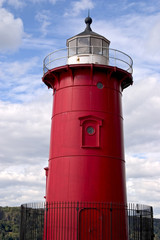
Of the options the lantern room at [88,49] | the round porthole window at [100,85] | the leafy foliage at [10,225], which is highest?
the lantern room at [88,49]

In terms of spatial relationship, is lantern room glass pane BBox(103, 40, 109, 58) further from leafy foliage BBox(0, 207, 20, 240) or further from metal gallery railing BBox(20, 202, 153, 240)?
leafy foliage BBox(0, 207, 20, 240)

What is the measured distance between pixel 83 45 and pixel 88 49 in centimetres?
35

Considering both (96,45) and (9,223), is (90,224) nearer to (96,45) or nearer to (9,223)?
(96,45)

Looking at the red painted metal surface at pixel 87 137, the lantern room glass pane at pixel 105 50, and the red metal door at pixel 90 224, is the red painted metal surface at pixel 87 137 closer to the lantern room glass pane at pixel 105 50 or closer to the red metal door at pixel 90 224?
the red metal door at pixel 90 224

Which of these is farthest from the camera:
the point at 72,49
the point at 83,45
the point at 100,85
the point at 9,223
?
the point at 9,223

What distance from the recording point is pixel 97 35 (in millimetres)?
18375

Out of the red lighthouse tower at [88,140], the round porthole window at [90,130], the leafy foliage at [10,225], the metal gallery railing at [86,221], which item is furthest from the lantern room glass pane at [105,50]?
the leafy foliage at [10,225]

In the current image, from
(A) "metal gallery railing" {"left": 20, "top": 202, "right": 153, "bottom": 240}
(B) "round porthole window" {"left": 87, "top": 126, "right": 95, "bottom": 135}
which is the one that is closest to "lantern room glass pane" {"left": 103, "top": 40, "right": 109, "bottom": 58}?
(B) "round porthole window" {"left": 87, "top": 126, "right": 95, "bottom": 135}

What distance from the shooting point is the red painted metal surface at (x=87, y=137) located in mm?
16531

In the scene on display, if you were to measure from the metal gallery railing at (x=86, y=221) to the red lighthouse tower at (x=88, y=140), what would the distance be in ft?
0.14

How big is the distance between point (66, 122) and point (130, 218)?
17.1 ft

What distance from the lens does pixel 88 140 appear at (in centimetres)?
1702

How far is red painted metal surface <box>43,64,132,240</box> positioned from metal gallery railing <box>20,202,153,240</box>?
247 mm

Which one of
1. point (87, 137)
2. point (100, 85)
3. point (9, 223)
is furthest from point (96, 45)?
point (9, 223)
